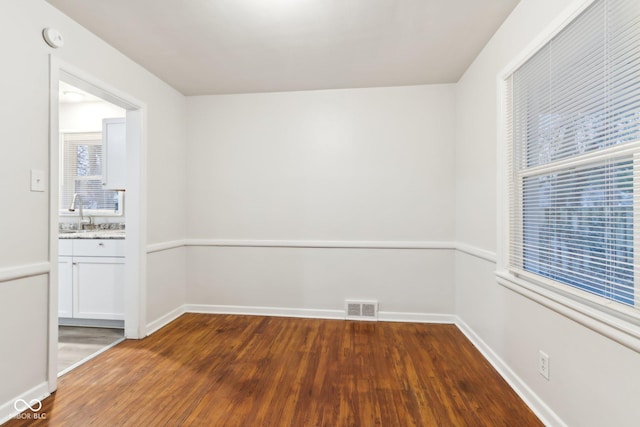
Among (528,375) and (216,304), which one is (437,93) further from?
(216,304)

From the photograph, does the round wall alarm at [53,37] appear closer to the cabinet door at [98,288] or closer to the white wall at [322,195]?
the white wall at [322,195]

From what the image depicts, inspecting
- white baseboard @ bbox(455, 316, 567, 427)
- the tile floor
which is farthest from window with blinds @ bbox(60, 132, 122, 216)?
white baseboard @ bbox(455, 316, 567, 427)

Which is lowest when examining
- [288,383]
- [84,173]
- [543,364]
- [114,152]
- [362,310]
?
[288,383]

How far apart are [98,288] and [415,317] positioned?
318 cm

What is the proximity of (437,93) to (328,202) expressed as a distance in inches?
63.4

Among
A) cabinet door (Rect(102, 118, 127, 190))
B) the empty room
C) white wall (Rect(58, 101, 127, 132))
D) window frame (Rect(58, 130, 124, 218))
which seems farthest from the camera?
white wall (Rect(58, 101, 127, 132))

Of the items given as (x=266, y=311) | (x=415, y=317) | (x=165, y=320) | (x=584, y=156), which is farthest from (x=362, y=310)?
(x=584, y=156)

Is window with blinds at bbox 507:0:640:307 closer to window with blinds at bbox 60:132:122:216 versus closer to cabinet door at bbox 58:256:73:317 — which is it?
cabinet door at bbox 58:256:73:317

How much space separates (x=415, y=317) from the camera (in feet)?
10.7

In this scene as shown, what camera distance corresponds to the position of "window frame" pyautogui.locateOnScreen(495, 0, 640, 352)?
1.20 meters

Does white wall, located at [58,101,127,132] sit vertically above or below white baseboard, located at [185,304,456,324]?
above

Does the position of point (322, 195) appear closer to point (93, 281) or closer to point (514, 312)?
point (514, 312)

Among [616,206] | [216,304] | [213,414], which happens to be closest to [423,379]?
[213,414]

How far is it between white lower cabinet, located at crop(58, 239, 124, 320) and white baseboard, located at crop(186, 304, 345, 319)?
0.81 m
